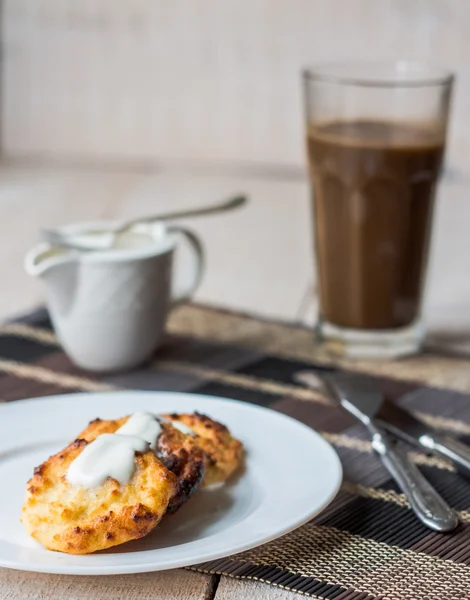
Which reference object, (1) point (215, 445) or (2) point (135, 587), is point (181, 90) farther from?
(2) point (135, 587)

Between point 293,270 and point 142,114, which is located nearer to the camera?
point 293,270

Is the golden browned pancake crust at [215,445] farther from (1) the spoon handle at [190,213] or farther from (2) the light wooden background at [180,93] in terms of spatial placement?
(2) the light wooden background at [180,93]

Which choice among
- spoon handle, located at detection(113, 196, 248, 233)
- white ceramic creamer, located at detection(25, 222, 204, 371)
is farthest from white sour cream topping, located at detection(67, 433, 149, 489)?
spoon handle, located at detection(113, 196, 248, 233)

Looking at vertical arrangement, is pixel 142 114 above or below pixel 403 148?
below

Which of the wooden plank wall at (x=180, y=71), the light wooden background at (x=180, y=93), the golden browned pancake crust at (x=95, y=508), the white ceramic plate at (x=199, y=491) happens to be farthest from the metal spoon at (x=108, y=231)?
the wooden plank wall at (x=180, y=71)

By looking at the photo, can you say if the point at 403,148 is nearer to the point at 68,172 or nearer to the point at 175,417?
the point at 175,417

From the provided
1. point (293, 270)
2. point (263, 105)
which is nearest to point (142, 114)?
point (263, 105)

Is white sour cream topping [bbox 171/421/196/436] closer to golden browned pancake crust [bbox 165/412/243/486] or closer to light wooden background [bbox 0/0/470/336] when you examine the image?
golden browned pancake crust [bbox 165/412/243/486]
